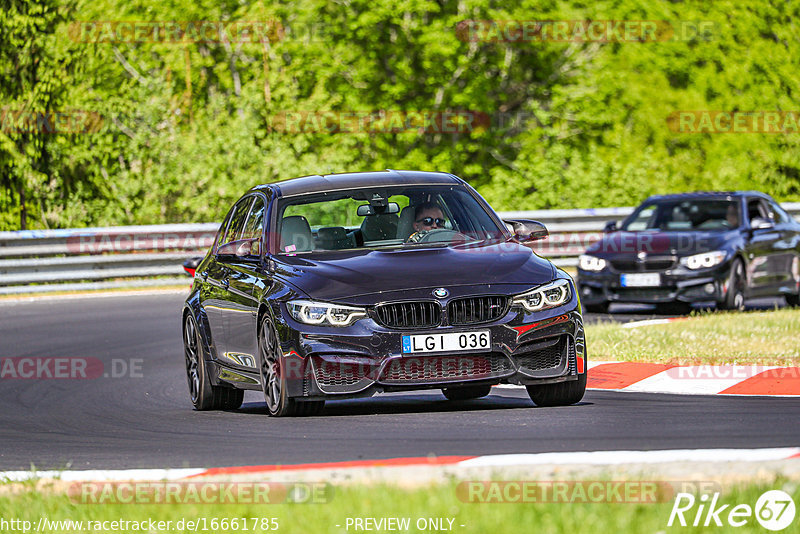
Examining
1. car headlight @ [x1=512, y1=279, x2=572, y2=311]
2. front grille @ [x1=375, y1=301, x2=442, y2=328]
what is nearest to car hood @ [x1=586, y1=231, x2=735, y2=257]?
car headlight @ [x1=512, y1=279, x2=572, y2=311]

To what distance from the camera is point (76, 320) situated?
19094mm

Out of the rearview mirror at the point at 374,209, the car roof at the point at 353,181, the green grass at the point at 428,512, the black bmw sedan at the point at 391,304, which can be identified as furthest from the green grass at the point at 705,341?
the green grass at the point at 428,512

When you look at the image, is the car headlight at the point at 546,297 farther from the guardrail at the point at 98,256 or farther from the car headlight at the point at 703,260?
the guardrail at the point at 98,256

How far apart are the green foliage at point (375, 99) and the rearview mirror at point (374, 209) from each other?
59.9ft

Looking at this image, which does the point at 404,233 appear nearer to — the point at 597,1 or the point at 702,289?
the point at 702,289

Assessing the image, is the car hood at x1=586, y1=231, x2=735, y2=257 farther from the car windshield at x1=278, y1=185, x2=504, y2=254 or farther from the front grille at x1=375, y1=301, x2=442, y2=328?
the front grille at x1=375, y1=301, x2=442, y2=328

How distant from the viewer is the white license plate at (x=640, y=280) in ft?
59.0

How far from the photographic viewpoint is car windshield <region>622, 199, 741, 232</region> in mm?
19016

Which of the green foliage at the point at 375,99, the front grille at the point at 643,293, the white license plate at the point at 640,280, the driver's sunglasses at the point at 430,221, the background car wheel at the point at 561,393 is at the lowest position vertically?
the green foliage at the point at 375,99

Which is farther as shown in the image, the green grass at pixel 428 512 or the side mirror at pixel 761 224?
the side mirror at pixel 761 224

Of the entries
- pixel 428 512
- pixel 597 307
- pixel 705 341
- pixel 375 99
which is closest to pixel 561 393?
pixel 428 512

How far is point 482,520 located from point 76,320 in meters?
14.6

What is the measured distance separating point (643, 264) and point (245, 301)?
9177mm

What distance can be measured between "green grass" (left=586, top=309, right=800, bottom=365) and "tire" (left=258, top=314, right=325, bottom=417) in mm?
3786
